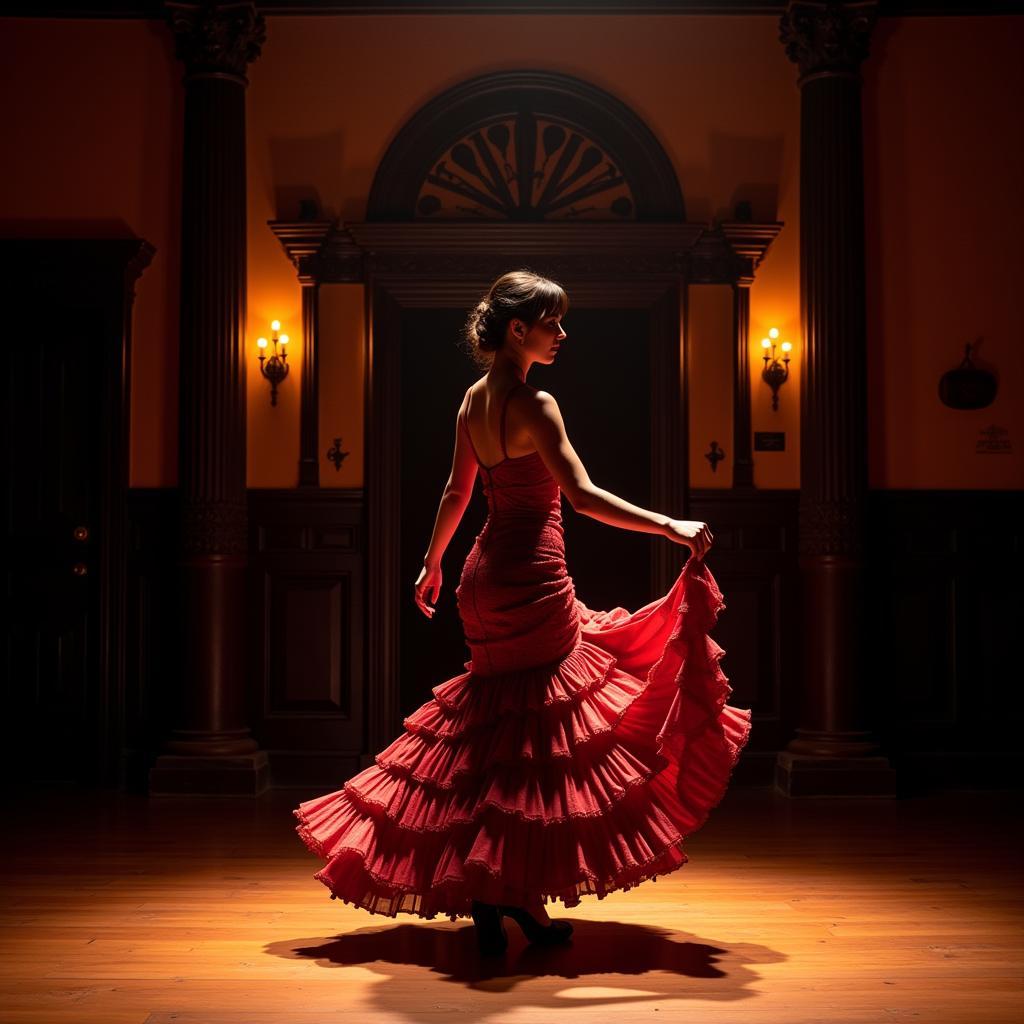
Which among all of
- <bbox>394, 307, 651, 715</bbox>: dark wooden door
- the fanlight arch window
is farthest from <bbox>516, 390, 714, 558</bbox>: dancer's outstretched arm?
the fanlight arch window

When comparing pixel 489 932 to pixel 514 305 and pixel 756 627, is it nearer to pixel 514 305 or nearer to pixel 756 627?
pixel 514 305

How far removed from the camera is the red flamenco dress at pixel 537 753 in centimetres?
318

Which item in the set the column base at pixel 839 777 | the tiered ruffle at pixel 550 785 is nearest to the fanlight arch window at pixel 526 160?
the column base at pixel 839 777

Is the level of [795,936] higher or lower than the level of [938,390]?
lower

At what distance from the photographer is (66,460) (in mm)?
6723

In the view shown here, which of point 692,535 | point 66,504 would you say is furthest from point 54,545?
point 692,535

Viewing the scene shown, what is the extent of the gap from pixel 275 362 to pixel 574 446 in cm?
162

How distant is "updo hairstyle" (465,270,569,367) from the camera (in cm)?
345

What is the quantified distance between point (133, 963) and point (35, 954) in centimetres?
30

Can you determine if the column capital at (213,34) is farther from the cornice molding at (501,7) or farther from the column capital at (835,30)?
the column capital at (835,30)

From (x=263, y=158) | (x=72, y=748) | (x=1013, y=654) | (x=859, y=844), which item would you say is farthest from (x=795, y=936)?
(x=263, y=158)

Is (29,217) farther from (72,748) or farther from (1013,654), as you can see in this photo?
(1013,654)

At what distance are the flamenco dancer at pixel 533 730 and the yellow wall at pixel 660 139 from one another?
3.36 meters

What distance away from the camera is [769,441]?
6746 mm
